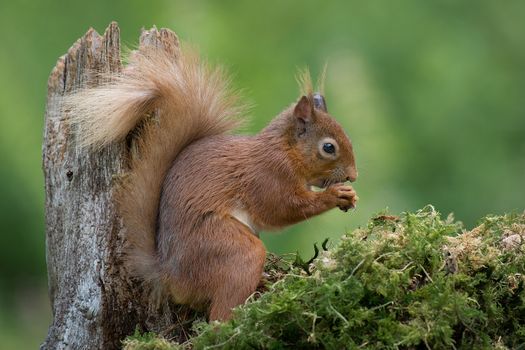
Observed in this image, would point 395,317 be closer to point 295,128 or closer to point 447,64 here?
point 295,128

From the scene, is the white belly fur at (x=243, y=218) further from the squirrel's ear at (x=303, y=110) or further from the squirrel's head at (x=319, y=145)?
the squirrel's ear at (x=303, y=110)

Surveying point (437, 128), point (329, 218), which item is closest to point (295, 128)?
point (329, 218)

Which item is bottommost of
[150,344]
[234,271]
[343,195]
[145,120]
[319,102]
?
[150,344]

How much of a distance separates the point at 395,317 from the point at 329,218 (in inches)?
83.8

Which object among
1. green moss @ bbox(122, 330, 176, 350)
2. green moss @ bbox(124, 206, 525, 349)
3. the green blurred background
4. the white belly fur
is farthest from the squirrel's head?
the green blurred background

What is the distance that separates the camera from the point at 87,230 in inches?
128

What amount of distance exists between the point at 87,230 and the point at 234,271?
53cm

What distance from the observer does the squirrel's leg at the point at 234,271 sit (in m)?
3.04

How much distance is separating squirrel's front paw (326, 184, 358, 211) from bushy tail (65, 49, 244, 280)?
18.6 inches

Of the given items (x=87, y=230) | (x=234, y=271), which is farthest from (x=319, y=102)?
(x=87, y=230)

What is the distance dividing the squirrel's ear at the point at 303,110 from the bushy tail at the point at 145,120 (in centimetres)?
30

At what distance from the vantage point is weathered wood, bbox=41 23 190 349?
3.24 metres

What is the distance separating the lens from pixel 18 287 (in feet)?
19.5

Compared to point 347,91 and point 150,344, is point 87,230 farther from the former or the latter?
point 347,91
